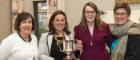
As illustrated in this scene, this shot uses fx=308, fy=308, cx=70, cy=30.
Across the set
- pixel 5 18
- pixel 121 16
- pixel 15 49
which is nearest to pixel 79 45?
pixel 121 16

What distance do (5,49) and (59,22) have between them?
63 cm

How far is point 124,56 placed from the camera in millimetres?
2988

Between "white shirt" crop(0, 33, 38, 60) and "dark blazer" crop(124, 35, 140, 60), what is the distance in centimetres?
92

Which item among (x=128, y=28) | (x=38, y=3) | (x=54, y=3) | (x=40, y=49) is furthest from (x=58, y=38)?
(x=38, y=3)

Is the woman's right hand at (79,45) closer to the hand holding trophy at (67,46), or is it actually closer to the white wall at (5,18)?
the hand holding trophy at (67,46)

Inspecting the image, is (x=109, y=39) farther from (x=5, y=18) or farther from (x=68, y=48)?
(x=5, y=18)

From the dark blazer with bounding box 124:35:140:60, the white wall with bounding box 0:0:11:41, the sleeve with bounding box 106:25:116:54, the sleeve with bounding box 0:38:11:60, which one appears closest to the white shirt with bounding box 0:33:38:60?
Answer: the sleeve with bounding box 0:38:11:60

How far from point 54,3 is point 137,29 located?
1442mm

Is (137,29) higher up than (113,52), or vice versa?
(137,29)

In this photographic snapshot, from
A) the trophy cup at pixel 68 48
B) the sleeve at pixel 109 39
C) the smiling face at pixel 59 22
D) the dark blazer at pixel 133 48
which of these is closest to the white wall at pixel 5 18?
the smiling face at pixel 59 22

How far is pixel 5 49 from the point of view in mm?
2809

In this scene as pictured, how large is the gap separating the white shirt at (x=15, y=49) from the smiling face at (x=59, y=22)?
375 millimetres

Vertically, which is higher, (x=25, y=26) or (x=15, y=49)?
(x=25, y=26)

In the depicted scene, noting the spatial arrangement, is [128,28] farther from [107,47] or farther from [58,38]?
[58,38]
